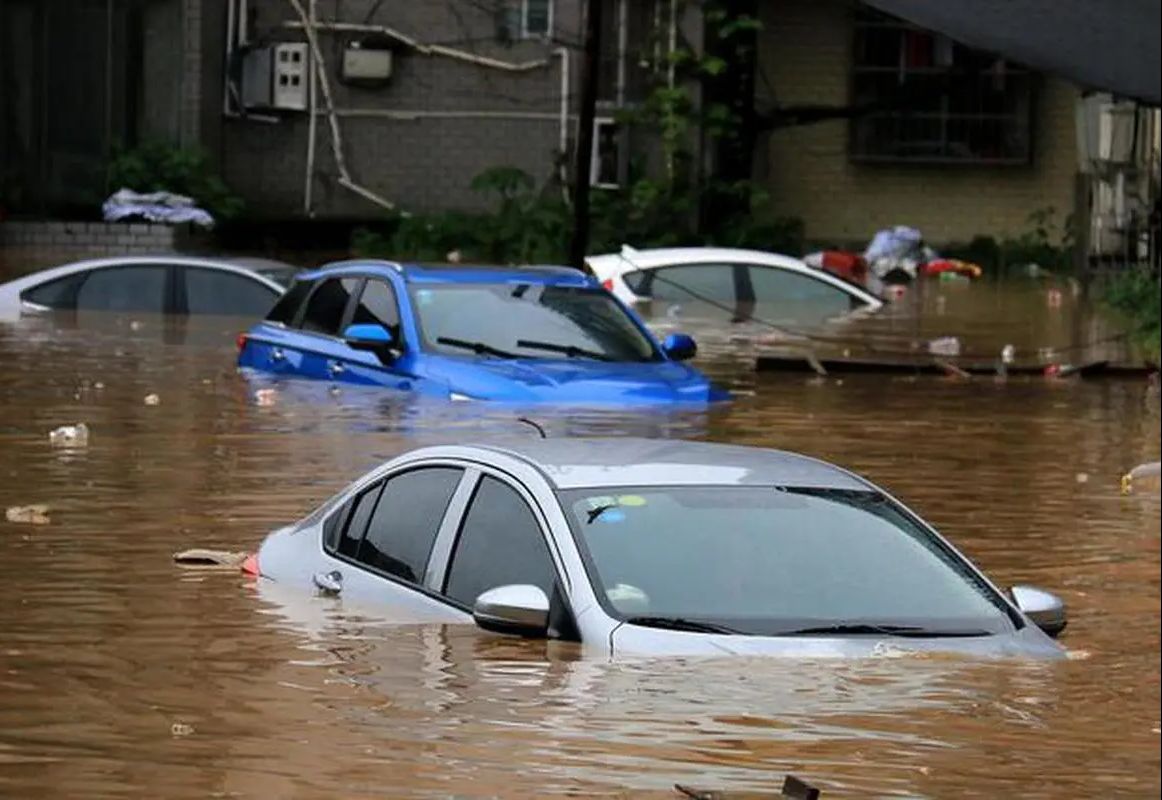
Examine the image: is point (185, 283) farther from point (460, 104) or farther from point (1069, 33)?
point (1069, 33)

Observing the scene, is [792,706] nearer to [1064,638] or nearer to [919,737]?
[919,737]

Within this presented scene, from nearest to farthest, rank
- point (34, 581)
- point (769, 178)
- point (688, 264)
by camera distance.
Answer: point (34, 581)
point (688, 264)
point (769, 178)

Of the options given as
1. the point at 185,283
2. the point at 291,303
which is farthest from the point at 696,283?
the point at 291,303

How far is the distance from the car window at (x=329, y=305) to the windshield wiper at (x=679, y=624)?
30.2 ft

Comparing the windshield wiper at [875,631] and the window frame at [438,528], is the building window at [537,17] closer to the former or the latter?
the window frame at [438,528]

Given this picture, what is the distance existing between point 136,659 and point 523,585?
1.53 m

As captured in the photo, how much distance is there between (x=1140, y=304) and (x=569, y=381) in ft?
40.5

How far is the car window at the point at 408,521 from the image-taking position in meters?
9.00

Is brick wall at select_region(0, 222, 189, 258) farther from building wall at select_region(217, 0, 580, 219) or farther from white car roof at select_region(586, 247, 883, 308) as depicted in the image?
white car roof at select_region(586, 247, 883, 308)

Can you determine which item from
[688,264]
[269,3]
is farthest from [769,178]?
[688,264]

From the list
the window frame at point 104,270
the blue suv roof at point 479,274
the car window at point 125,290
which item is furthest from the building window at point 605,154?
the blue suv roof at point 479,274

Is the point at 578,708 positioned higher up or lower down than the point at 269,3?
lower down

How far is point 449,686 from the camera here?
826 centimetres

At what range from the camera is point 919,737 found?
7719 millimetres
